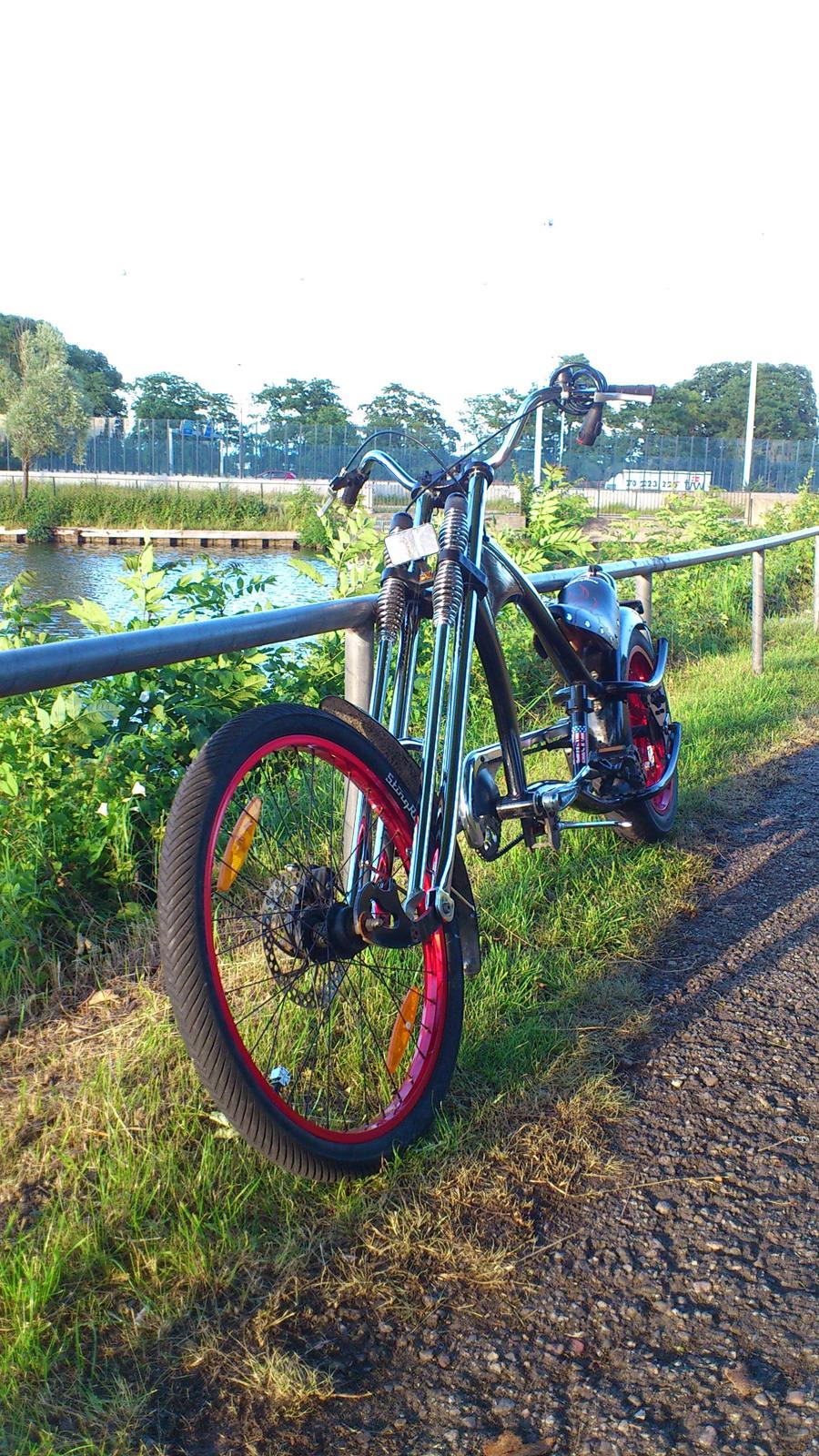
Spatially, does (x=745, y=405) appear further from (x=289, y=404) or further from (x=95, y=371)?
(x=95, y=371)

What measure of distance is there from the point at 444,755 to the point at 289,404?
7960 cm

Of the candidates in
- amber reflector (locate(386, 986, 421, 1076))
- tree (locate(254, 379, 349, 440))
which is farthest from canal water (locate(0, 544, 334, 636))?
tree (locate(254, 379, 349, 440))

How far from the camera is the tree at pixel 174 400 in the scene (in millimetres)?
83188

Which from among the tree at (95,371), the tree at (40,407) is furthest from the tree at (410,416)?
the tree at (95,371)

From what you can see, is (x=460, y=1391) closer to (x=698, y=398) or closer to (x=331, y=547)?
(x=331, y=547)

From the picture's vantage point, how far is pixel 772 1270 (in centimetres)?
237

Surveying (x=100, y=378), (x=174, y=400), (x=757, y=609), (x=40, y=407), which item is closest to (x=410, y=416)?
(x=757, y=609)

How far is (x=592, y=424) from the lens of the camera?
337 cm

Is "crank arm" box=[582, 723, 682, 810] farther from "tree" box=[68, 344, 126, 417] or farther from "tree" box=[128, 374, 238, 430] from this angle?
"tree" box=[68, 344, 126, 417]

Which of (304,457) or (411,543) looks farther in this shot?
(304,457)

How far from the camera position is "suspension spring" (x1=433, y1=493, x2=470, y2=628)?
2744mm

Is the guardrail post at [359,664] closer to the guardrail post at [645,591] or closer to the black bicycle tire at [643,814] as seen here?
the black bicycle tire at [643,814]

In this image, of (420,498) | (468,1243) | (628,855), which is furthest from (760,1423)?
(628,855)

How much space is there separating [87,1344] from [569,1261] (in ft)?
2.87
